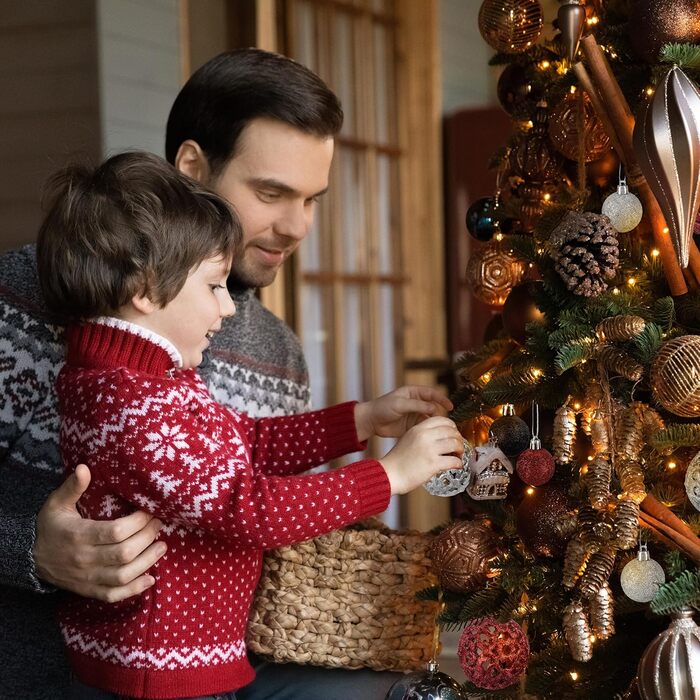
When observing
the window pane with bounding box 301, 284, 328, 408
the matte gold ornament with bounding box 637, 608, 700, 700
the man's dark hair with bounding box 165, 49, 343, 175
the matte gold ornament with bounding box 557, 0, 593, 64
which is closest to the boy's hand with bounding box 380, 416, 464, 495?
the matte gold ornament with bounding box 637, 608, 700, 700

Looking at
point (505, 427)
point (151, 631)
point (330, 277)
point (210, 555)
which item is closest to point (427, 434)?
point (505, 427)

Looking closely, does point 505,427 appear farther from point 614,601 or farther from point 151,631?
point 151,631

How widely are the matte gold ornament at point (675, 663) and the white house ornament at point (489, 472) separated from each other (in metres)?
0.28

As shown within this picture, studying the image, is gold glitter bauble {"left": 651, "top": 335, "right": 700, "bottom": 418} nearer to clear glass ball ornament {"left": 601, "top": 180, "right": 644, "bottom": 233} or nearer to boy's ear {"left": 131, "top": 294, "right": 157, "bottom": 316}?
clear glass ball ornament {"left": 601, "top": 180, "right": 644, "bottom": 233}

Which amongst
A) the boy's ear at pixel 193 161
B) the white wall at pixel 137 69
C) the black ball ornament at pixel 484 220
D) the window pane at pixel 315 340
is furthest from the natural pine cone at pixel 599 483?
the window pane at pixel 315 340

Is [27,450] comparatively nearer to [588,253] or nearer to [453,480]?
[453,480]

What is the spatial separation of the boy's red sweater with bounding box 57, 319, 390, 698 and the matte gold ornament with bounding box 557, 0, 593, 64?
0.58 meters

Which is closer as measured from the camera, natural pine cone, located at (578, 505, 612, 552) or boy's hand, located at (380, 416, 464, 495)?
natural pine cone, located at (578, 505, 612, 552)

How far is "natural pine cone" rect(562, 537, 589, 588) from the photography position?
3.76ft

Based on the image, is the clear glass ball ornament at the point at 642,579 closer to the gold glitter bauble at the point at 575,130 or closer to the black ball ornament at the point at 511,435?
the black ball ornament at the point at 511,435

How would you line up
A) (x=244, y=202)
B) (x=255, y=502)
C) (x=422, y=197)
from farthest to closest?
(x=422, y=197) < (x=244, y=202) < (x=255, y=502)

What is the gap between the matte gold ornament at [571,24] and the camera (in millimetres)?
1169

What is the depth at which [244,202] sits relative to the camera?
1703 millimetres

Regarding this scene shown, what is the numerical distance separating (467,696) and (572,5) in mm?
883
